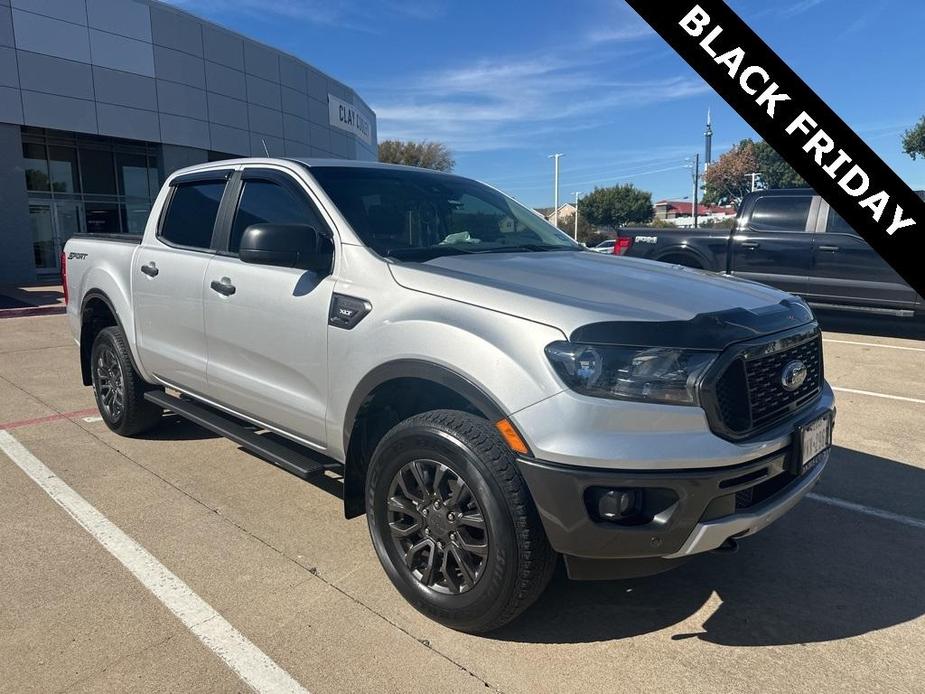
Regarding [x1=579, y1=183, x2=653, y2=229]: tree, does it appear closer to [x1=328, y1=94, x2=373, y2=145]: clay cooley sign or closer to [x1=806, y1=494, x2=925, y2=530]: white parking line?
[x1=328, y1=94, x2=373, y2=145]: clay cooley sign

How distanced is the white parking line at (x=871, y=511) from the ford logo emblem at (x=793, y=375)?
5.00ft

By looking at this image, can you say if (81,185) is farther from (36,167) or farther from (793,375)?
(793,375)

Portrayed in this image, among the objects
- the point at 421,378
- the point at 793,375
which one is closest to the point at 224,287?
the point at 421,378

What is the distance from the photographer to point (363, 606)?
2.95 metres

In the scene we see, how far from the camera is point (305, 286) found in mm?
3275

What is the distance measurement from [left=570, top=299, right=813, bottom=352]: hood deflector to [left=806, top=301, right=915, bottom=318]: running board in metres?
8.14

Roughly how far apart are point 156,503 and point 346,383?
1.76m

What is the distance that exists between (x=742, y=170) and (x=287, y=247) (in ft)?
249

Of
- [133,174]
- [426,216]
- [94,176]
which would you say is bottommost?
[426,216]

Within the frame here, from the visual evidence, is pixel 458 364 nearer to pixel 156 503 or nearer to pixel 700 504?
pixel 700 504

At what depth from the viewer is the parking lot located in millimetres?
2510

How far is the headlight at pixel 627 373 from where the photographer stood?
234 centimetres

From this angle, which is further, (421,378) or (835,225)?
(835,225)

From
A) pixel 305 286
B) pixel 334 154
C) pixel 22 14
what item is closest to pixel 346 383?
pixel 305 286
